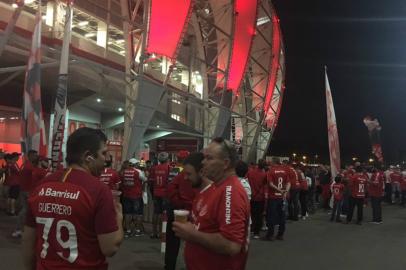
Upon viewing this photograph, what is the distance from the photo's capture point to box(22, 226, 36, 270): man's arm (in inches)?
105

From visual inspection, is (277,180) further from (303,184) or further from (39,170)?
(39,170)

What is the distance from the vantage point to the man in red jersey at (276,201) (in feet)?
34.8

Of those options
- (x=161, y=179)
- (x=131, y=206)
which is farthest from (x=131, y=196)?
(x=161, y=179)

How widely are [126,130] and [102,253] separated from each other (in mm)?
18014

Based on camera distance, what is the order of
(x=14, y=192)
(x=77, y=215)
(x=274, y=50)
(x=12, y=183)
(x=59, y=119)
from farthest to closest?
(x=274, y=50) → (x=14, y=192) → (x=12, y=183) → (x=59, y=119) → (x=77, y=215)

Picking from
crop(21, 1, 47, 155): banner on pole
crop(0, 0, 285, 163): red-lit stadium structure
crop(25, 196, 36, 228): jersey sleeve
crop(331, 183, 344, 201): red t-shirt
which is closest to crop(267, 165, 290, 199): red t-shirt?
crop(331, 183, 344, 201): red t-shirt

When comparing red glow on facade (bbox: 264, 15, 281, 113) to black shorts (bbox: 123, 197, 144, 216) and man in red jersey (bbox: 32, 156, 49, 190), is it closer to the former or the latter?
black shorts (bbox: 123, 197, 144, 216)

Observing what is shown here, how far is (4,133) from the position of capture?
899 inches

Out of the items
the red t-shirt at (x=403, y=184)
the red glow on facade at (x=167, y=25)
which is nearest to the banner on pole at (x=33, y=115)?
the red glow on facade at (x=167, y=25)

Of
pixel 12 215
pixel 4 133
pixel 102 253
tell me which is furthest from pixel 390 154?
pixel 102 253

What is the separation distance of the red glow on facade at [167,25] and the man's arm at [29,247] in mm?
17586

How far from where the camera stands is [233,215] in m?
2.64

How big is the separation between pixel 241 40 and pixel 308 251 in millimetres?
24040

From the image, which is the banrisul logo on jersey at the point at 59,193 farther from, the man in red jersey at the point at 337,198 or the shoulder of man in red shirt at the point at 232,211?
the man in red jersey at the point at 337,198
